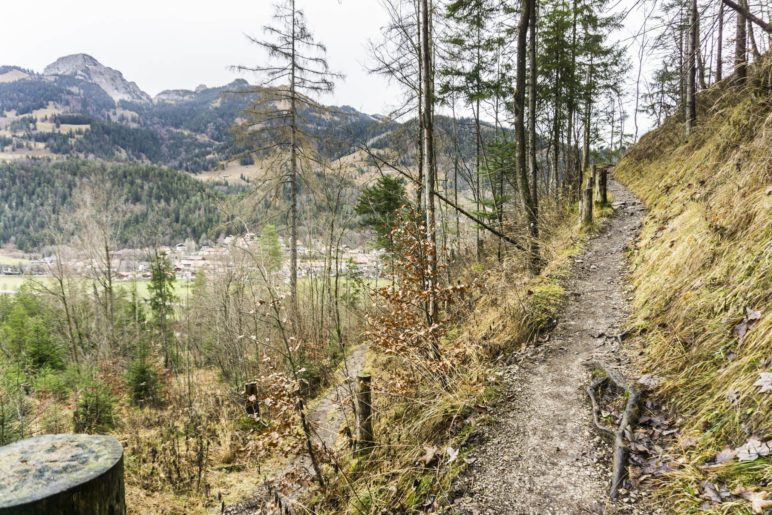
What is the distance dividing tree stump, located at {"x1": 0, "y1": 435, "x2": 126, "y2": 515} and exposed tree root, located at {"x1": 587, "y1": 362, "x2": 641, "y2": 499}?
289 cm

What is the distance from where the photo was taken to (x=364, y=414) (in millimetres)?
4453

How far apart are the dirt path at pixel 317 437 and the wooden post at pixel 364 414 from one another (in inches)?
5.1

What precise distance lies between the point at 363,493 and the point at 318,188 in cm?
1224

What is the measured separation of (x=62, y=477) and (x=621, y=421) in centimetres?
353

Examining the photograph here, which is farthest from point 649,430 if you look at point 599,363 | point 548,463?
point 599,363

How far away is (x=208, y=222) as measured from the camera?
94562mm

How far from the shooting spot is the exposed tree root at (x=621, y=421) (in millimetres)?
2709

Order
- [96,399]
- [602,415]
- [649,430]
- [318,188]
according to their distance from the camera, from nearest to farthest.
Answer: [649,430], [602,415], [96,399], [318,188]

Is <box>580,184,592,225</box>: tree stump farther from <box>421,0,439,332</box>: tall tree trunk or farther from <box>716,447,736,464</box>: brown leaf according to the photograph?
<box>716,447,736,464</box>: brown leaf

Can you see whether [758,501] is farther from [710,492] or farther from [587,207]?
[587,207]

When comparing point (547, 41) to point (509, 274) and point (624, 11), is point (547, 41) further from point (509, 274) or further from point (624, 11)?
point (624, 11)

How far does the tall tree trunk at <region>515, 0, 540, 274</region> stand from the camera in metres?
7.59

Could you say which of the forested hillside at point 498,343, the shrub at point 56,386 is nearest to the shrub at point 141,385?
the forested hillside at point 498,343

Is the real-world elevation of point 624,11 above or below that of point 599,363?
above
